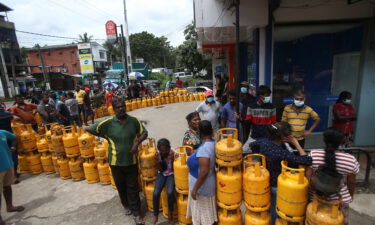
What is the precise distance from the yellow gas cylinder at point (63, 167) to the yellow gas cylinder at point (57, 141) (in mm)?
188

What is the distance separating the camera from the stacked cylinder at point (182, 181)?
2.85m

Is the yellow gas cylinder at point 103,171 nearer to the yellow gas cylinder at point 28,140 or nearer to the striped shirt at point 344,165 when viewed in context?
the yellow gas cylinder at point 28,140

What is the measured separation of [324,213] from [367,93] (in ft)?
14.8

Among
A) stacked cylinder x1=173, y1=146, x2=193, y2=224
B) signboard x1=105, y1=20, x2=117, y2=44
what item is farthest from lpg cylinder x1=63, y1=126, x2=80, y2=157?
signboard x1=105, y1=20, x2=117, y2=44

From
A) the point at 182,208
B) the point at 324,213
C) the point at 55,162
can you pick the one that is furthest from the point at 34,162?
the point at 324,213

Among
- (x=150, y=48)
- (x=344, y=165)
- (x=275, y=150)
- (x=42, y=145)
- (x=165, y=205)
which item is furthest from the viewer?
(x=150, y=48)

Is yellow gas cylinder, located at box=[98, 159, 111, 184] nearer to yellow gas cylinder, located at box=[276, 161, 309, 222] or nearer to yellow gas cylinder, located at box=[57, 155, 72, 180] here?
yellow gas cylinder, located at box=[57, 155, 72, 180]

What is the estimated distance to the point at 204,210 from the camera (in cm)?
265

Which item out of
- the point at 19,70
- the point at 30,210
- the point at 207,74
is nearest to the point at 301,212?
the point at 30,210

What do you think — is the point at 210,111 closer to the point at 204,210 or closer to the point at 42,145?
the point at 204,210

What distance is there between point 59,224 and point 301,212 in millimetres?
3556

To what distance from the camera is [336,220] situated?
1883 mm

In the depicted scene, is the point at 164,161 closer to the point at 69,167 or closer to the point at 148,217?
the point at 148,217

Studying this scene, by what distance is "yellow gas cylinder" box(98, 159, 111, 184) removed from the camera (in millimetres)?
4266
